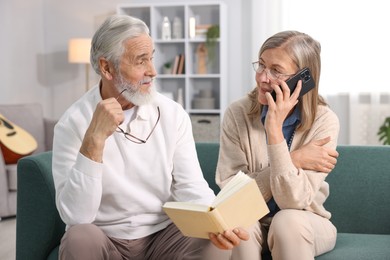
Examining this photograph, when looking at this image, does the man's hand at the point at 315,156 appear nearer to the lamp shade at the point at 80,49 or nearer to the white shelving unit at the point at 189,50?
the white shelving unit at the point at 189,50

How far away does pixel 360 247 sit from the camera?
2.17m

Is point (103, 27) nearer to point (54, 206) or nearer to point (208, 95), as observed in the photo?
point (54, 206)

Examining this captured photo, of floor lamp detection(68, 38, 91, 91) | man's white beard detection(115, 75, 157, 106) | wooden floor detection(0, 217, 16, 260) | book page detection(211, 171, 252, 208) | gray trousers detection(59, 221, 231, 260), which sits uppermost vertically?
floor lamp detection(68, 38, 91, 91)

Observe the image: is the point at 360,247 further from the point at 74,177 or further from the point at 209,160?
the point at 74,177

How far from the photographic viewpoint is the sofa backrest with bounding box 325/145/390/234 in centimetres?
246

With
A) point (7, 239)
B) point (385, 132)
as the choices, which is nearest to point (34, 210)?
point (7, 239)

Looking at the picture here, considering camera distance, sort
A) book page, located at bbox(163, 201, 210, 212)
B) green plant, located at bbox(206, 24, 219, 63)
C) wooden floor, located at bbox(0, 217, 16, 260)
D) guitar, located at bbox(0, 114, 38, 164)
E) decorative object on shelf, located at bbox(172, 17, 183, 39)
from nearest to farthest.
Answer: book page, located at bbox(163, 201, 210, 212) → wooden floor, located at bbox(0, 217, 16, 260) → guitar, located at bbox(0, 114, 38, 164) → green plant, located at bbox(206, 24, 219, 63) → decorative object on shelf, located at bbox(172, 17, 183, 39)

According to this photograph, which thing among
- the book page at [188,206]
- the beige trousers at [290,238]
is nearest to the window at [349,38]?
the beige trousers at [290,238]

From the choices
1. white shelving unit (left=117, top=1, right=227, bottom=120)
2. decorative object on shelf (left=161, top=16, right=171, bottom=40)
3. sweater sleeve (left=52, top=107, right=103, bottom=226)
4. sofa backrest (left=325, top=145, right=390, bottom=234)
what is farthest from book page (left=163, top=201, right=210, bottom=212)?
decorative object on shelf (left=161, top=16, right=171, bottom=40)

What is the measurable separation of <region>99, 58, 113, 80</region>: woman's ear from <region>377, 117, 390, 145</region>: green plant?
3837 mm

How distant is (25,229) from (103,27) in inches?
30.0

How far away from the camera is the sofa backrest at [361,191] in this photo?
2.46 metres

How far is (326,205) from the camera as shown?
247 centimetres

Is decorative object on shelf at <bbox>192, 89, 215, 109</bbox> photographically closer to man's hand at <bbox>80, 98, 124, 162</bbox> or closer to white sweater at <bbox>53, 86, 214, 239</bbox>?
white sweater at <bbox>53, 86, 214, 239</bbox>
